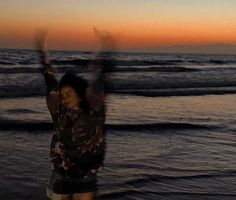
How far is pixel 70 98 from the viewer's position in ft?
14.3

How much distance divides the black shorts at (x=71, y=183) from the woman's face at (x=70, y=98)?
2.06ft

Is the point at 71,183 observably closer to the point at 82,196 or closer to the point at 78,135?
the point at 82,196

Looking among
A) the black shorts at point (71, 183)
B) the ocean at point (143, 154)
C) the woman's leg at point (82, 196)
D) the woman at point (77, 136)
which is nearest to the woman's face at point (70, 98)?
the woman at point (77, 136)

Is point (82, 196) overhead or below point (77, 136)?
below

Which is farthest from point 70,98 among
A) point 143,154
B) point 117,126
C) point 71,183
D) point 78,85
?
point 117,126

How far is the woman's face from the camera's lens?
4332 millimetres

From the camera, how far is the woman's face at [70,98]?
4.33 m

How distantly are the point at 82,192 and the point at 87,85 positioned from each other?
98cm

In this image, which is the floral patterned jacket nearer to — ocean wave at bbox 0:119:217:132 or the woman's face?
the woman's face

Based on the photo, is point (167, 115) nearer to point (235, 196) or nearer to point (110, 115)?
point (110, 115)

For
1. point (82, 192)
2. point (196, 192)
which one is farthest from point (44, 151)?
point (82, 192)

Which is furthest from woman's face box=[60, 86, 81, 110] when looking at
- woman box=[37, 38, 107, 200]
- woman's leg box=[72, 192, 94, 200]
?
woman's leg box=[72, 192, 94, 200]

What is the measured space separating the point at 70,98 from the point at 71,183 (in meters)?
0.78

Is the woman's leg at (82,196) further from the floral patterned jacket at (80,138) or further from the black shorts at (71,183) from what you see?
the floral patterned jacket at (80,138)
